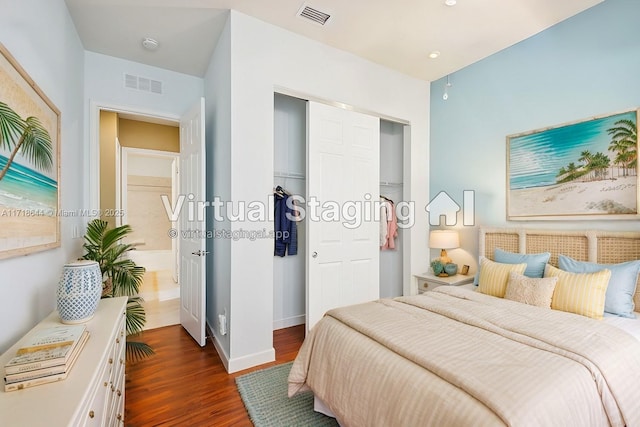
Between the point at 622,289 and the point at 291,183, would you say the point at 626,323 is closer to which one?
the point at 622,289

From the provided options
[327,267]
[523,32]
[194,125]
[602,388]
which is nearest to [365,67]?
[523,32]

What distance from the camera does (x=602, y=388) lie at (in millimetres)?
1209

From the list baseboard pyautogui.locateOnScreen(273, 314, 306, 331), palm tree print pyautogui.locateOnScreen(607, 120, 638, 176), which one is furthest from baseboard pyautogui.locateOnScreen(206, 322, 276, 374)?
palm tree print pyautogui.locateOnScreen(607, 120, 638, 176)

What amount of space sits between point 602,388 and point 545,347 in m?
0.21

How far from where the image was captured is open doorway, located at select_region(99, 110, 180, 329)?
3672mm

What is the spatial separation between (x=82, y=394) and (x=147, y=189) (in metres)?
6.12

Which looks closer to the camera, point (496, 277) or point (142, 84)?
point (496, 277)

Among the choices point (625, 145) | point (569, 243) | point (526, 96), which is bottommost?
point (569, 243)

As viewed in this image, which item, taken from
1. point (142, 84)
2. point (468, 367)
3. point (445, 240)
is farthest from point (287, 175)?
point (468, 367)

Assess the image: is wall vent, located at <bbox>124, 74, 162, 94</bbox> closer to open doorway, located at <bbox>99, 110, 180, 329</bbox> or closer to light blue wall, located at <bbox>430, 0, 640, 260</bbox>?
open doorway, located at <bbox>99, 110, 180, 329</bbox>

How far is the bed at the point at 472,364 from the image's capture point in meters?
1.07

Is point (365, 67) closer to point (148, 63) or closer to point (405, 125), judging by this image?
point (405, 125)

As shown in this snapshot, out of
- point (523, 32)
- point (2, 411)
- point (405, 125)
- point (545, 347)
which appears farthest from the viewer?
point (405, 125)

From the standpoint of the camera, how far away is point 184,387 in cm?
218
